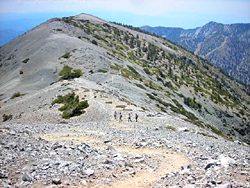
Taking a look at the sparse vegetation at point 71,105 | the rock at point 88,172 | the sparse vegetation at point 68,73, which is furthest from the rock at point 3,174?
the sparse vegetation at point 68,73

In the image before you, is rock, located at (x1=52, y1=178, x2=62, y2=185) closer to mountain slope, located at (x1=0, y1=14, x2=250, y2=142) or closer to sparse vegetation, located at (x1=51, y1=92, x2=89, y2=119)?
mountain slope, located at (x1=0, y1=14, x2=250, y2=142)

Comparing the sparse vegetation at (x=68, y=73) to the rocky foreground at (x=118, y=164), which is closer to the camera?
the rocky foreground at (x=118, y=164)

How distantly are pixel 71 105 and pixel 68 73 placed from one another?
3984 cm

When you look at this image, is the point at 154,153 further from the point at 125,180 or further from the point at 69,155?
the point at 69,155

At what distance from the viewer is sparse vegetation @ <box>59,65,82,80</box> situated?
7112cm

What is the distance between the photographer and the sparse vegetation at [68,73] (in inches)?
2800

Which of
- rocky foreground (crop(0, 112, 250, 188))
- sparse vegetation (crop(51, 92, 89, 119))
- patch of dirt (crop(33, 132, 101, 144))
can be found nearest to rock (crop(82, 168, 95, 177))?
rocky foreground (crop(0, 112, 250, 188))

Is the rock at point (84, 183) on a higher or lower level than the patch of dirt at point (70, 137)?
higher

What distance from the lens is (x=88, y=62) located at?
88.9 m

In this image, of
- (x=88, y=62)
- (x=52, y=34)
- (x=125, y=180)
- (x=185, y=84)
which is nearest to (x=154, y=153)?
(x=125, y=180)

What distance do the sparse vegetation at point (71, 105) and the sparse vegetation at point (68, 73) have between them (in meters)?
27.8

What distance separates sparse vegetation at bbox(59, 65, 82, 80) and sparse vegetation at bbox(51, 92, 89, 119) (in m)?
27.8

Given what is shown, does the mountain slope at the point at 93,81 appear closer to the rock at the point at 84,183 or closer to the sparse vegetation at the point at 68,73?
the sparse vegetation at the point at 68,73

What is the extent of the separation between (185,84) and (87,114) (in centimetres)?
14248
